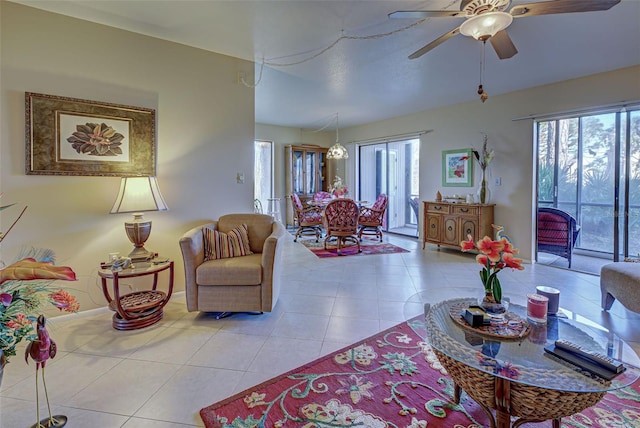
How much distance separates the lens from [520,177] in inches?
178

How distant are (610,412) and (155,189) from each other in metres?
3.53

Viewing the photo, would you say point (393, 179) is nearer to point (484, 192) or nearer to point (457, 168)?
point (457, 168)

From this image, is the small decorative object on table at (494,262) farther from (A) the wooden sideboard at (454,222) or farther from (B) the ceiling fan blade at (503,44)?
(A) the wooden sideboard at (454,222)

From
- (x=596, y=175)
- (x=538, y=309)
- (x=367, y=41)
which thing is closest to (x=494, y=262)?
A: (x=538, y=309)

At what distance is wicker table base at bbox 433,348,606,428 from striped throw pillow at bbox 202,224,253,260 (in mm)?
2174

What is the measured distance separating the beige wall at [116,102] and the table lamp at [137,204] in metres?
0.29

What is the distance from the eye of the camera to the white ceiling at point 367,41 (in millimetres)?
2436

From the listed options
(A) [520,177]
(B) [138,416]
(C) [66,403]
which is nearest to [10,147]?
(C) [66,403]

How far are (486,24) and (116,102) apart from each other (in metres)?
3.13

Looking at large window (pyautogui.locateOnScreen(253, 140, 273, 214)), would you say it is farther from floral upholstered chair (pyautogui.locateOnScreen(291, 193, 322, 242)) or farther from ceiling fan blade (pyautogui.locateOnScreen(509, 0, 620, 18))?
ceiling fan blade (pyautogui.locateOnScreen(509, 0, 620, 18))

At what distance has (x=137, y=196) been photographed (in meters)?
2.66

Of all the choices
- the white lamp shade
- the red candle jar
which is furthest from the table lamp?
the red candle jar

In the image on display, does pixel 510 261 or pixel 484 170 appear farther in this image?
pixel 484 170

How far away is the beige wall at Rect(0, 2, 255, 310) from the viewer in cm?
241
